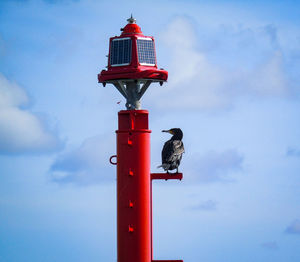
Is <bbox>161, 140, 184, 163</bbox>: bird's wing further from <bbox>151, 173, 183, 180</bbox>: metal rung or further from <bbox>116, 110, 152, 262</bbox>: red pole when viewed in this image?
<bbox>116, 110, 152, 262</bbox>: red pole

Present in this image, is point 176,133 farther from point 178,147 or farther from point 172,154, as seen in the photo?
point 172,154

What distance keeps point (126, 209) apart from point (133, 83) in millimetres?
4037

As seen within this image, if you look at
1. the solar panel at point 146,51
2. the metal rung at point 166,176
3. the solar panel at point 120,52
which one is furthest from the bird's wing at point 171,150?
the solar panel at point 120,52

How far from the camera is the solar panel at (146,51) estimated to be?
2256 centimetres

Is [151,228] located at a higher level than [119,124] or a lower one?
lower

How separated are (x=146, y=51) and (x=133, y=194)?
460 centimetres

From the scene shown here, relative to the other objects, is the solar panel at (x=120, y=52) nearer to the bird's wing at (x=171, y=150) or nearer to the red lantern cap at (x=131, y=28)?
the red lantern cap at (x=131, y=28)

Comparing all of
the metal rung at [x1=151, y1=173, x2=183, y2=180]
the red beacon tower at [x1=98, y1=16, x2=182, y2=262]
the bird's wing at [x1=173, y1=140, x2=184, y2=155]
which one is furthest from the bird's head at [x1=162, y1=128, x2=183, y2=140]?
the red beacon tower at [x1=98, y1=16, x2=182, y2=262]

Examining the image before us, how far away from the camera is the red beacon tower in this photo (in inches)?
872

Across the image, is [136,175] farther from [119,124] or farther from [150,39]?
[150,39]

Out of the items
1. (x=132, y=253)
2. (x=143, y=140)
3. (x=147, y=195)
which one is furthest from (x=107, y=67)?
(x=132, y=253)

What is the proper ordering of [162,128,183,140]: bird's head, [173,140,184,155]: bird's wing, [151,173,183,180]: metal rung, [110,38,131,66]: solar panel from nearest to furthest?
[110,38,131,66]: solar panel
[151,173,183,180]: metal rung
[173,140,184,155]: bird's wing
[162,128,183,140]: bird's head

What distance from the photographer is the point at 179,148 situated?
78.3 ft

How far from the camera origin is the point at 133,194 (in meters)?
22.2
